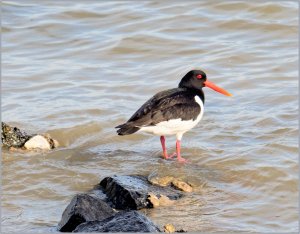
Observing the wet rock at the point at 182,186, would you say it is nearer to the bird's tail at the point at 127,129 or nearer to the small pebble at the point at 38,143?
the bird's tail at the point at 127,129

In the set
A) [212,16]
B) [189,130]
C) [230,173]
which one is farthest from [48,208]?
[212,16]

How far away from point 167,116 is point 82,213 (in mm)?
2325

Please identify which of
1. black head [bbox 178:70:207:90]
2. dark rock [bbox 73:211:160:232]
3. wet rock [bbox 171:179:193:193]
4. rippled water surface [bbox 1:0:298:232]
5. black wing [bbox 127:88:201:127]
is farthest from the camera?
black head [bbox 178:70:207:90]

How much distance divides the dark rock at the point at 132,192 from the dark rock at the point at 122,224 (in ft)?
2.68

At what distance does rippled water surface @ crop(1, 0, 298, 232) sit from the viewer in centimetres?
655

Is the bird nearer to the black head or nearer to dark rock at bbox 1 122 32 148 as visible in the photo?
the black head

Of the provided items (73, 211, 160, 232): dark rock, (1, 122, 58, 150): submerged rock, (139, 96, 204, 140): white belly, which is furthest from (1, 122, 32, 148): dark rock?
(73, 211, 160, 232): dark rock

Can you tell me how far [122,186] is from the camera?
20.8 ft

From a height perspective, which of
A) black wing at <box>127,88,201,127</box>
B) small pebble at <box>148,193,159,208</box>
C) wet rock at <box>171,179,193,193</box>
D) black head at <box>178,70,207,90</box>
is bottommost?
wet rock at <box>171,179,193,193</box>

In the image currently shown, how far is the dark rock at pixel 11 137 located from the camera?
7953 mm

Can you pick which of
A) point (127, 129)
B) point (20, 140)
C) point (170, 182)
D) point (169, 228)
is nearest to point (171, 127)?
point (127, 129)

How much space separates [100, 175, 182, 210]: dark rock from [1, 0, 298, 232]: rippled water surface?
0.43ft

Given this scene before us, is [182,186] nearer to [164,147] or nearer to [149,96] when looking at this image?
[164,147]

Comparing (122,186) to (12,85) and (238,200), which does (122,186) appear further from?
(12,85)
